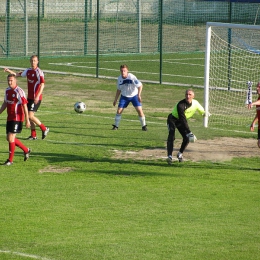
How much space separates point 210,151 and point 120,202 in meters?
5.52

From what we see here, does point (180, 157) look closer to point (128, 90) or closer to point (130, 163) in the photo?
point (130, 163)

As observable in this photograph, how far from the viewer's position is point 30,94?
20.8m

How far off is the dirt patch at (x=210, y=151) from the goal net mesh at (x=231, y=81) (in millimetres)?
2962

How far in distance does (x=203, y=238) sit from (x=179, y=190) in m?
3.18

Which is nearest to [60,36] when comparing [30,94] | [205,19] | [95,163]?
[205,19]

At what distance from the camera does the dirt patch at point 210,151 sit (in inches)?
733

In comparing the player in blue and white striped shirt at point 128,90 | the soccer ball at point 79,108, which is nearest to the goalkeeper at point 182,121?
the player in blue and white striped shirt at point 128,90

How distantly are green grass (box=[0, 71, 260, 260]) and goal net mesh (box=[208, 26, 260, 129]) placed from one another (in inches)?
99.1

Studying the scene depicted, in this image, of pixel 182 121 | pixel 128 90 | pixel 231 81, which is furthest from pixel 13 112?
pixel 231 81

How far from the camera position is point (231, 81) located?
30266 mm

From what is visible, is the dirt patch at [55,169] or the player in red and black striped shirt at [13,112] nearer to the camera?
the dirt patch at [55,169]

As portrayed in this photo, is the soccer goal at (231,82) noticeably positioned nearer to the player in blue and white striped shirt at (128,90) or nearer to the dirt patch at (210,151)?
the player in blue and white striped shirt at (128,90)

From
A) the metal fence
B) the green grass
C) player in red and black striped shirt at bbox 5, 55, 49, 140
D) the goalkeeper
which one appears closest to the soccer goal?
the green grass

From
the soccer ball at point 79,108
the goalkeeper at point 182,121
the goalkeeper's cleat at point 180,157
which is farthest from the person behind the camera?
the soccer ball at point 79,108
